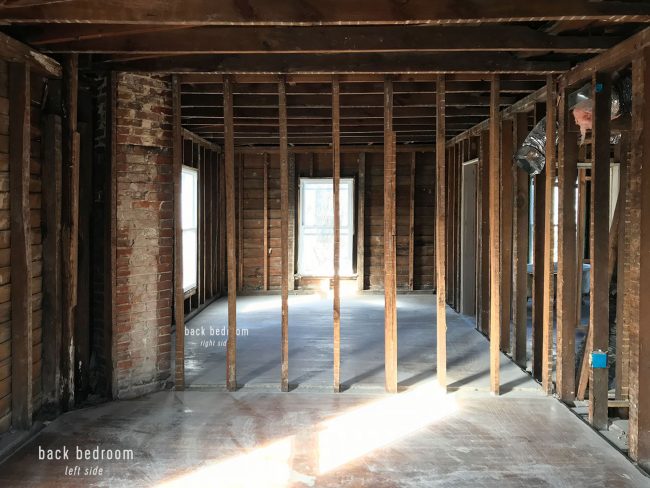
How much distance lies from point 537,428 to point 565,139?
7.40 feet

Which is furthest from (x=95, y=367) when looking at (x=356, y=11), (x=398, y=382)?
(x=356, y=11)

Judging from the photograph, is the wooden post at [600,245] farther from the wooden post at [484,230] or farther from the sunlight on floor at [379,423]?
the wooden post at [484,230]

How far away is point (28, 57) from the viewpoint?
3828mm

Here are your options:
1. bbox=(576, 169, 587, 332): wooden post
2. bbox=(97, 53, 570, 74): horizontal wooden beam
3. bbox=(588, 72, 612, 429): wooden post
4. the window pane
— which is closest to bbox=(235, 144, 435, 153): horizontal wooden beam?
the window pane

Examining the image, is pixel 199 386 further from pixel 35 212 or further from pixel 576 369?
pixel 576 369

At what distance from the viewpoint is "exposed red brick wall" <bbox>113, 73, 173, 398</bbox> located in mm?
4602

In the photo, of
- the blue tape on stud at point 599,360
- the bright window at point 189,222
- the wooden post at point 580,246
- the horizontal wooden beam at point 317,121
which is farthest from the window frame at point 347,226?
the blue tape on stud at point 599,360

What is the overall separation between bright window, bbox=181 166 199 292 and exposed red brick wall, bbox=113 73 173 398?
2917 mm

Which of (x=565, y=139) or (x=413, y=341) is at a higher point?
(x=565, y=139)

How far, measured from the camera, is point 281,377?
194 inches

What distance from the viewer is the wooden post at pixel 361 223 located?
10.1 m

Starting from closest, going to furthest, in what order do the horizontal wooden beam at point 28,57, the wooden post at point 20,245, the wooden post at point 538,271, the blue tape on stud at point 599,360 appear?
the horizontal wooden beam at point 28,57
the wooden post at point 20,245
the blue tape on stud at point 599,360
the wooden post at point 538,271

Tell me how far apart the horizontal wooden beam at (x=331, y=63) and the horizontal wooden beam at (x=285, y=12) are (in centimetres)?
101

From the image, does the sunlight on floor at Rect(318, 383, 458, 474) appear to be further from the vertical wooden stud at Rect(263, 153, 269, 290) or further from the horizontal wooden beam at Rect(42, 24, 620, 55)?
the vertical wooden stud at Rect(263, 153, 269, 290)
